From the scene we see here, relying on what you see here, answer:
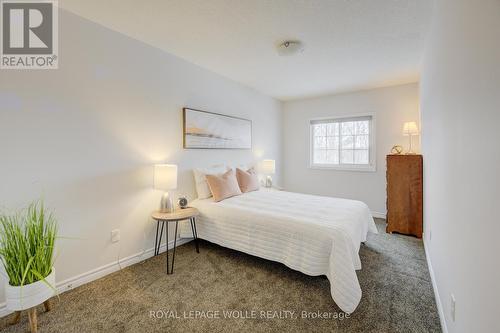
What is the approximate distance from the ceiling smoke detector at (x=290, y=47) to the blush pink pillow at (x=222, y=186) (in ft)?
5.80

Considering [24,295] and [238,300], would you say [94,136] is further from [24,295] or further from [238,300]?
[238,300]

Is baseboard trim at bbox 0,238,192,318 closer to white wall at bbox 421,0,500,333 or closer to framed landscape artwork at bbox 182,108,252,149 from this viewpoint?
framed landscape artwork at bbox 182,108,252,149

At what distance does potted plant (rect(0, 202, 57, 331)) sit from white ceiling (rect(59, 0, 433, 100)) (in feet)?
6.22

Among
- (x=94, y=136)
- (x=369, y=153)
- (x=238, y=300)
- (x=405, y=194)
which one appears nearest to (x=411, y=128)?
(x=369, y=153)

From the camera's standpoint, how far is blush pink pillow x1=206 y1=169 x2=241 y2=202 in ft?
10.0

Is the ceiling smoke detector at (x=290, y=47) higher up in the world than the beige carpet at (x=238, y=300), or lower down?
higher up

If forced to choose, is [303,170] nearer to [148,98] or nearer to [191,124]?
[191,124]

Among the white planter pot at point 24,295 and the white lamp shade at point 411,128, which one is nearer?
the white planter pot at point 24,295

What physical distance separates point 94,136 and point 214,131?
1.64m

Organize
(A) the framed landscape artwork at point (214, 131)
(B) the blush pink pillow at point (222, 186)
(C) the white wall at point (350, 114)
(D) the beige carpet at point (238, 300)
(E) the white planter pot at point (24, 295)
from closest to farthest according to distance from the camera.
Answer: (E) the white planter pot at point (24, 295)
(D) the beige carpet at point (238, 300)
(B) the blush pink pillow at point (222, 186)
(A) the framed landscape artwork at point (214, 131)
(C) the white wall at point (350, 114)

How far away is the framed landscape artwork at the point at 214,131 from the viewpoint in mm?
3152

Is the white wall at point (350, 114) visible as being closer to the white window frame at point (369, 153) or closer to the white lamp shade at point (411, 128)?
the white window frame at point (369, 153)

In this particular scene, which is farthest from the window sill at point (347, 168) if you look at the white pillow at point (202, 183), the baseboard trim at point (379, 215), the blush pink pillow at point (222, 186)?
the white pillow at point (202, 183)

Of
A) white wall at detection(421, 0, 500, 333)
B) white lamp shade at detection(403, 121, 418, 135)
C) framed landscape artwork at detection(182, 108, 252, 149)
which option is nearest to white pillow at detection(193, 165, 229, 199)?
framed landscape artwork at detection(182, 108, 252, 149)
